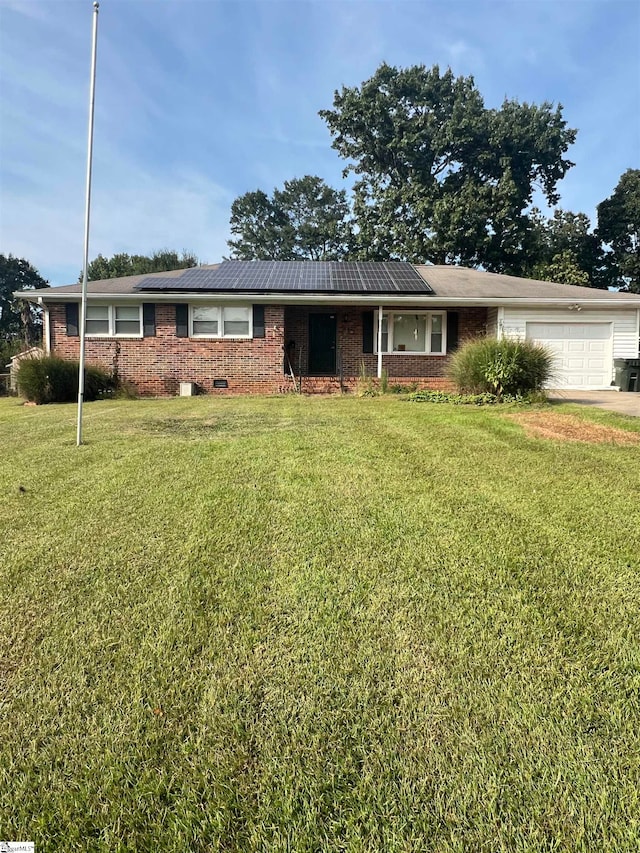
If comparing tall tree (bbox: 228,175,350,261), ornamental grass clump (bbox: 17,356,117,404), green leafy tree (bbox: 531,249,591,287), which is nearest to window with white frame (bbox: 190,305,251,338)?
ornamental grass clump (bbox: 17,356,117,404)

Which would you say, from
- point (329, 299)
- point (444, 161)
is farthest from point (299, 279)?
point (444, 161)

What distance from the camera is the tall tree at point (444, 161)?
84.3 ft

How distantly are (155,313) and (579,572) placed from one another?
1329 cm

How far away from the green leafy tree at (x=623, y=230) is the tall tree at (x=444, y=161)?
4347 mm

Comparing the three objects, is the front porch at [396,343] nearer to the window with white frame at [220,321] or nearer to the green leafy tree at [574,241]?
the window with white frame at [220,321]

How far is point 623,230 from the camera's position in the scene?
97.9 ft

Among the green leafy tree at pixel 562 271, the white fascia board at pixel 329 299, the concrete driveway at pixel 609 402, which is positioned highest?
the green leafy tree at pixel 562 271

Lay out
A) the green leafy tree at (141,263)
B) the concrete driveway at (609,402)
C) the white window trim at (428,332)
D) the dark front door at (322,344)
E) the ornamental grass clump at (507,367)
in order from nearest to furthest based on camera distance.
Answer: the concrete driveway at (609,402), the ornamental grass clump at (507,367), the white window trim at (428,332), the dark front door at (322,344), the green leafy tree at (141,263)

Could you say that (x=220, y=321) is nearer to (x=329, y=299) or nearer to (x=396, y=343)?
(x=329, y=299)

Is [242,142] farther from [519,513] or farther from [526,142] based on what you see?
→ [519,513]

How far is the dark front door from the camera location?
15.0 metres

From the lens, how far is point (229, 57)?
41.3ft

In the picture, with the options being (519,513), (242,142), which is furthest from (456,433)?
(242,142)

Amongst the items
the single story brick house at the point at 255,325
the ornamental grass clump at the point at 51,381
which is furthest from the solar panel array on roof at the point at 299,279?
the ornamental grass clump at the point at 51,381
